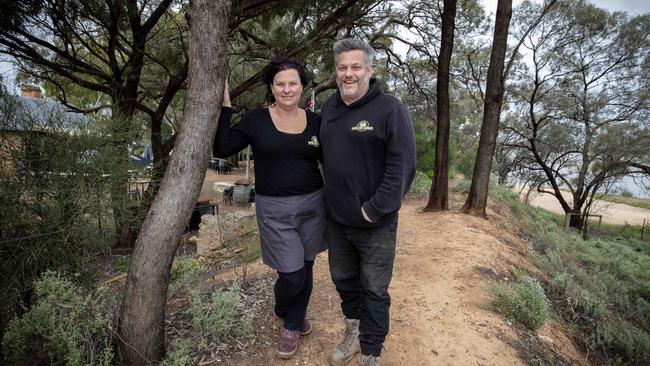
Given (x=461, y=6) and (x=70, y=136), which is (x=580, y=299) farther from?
(x=461, y=6)

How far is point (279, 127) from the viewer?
234 cm

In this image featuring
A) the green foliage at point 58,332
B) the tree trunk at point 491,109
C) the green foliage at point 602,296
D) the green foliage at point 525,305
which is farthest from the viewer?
the tree trunk at point 491,109

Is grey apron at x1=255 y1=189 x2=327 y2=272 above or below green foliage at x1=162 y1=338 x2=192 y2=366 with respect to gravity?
above

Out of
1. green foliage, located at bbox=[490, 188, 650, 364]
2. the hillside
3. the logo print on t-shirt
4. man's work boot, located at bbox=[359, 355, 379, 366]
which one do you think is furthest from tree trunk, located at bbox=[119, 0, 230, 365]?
green foliage, located at bbox=[490, 188, 650, 364]

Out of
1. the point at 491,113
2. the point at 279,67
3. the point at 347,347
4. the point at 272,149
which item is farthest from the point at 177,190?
the point at 491,113

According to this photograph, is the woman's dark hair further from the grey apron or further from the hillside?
the hillside

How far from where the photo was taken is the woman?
230 centimetres

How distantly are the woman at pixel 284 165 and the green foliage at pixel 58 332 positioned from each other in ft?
3.45

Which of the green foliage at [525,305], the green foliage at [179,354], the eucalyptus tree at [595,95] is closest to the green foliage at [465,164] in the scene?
the eucalyptus tree at [595,95]

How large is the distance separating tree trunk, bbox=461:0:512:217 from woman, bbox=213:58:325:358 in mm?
6835

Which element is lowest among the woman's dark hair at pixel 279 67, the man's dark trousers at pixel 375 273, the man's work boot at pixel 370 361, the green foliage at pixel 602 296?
the green foliage at pixel 602 296

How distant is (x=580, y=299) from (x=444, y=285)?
2049 mm

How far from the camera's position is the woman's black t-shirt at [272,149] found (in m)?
2.29

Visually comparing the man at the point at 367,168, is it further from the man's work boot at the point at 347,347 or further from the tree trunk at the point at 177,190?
the tree trunk at the point at 177,190
